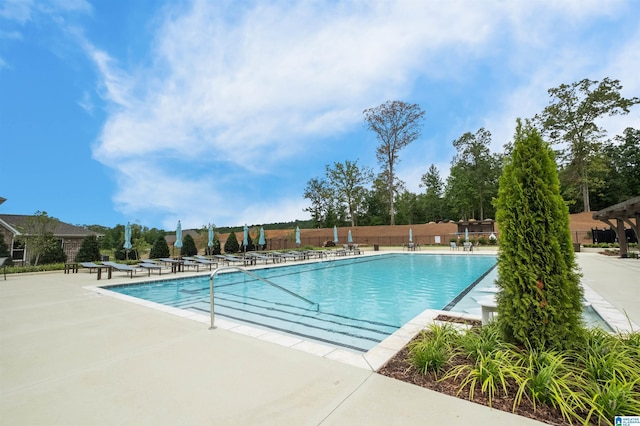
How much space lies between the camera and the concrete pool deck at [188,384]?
6.09ft

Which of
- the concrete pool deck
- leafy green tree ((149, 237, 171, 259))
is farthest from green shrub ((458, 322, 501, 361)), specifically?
leafy green tree ((149, 237, 171, 259))

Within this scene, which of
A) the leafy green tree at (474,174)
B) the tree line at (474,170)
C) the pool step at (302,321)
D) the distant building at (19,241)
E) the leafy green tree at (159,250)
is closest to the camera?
the pool step at (302,321)

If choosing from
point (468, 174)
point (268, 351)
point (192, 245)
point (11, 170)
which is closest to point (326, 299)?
point (268, 351)

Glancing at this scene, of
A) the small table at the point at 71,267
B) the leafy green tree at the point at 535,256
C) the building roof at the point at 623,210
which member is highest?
the building roof at the point at 623,210

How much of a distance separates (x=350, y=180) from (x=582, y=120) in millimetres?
23507

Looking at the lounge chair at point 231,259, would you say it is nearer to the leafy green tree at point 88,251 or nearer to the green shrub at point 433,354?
the leafy green tree at point 88,251

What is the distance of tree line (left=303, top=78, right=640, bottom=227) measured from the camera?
2691cm

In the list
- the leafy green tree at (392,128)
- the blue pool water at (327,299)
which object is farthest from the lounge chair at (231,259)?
the leafy green tree at (392,128)

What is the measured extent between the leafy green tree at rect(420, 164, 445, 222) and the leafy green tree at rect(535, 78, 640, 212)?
14.6 metres

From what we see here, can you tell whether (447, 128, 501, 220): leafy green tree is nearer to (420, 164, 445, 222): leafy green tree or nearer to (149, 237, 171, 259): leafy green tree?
(420, 164, 445, 222): leafy green tree

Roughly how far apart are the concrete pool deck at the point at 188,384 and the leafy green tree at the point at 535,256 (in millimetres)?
977

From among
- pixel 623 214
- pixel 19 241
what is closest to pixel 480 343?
pixel 623 214

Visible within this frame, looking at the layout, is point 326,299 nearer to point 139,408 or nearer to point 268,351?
point 268,351

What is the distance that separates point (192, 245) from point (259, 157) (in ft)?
25.0
